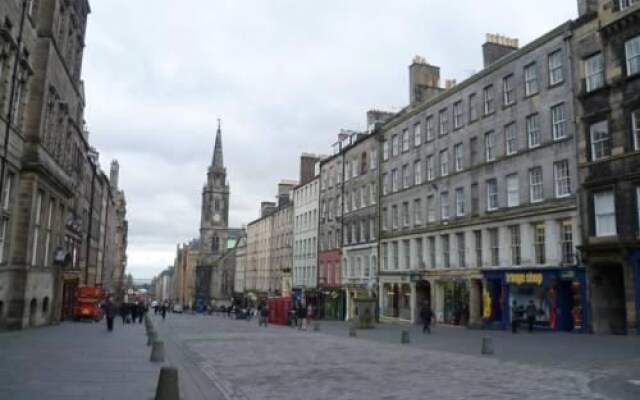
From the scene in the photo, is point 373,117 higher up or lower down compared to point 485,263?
higher up

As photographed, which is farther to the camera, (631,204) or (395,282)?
(395,282)

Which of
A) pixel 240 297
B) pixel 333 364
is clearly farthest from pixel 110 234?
pixel 333 364

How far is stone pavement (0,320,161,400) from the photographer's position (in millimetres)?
10539

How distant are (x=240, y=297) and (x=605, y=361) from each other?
96.6 meters

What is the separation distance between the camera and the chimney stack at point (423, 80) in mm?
49219

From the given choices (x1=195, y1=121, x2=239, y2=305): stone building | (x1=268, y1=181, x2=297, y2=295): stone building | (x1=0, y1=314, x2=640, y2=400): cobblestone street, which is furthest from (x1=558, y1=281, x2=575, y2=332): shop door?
(x1=195, y1=121, x2=239, y2=305): stone building

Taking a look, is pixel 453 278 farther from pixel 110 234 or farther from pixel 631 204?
pixel 110 234

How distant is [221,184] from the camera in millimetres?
145750

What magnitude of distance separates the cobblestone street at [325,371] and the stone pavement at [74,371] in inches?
0.8

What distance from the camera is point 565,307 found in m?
31.9

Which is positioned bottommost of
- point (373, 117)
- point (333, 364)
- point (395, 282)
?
point (333, 364)

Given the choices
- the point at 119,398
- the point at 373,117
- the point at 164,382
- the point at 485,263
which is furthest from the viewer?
the point at 373,117

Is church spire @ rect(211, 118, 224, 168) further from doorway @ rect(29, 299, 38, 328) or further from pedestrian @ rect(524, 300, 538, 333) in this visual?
pedestrian @ rect(524, 300, 538, 333)

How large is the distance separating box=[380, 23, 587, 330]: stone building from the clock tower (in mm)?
98610
